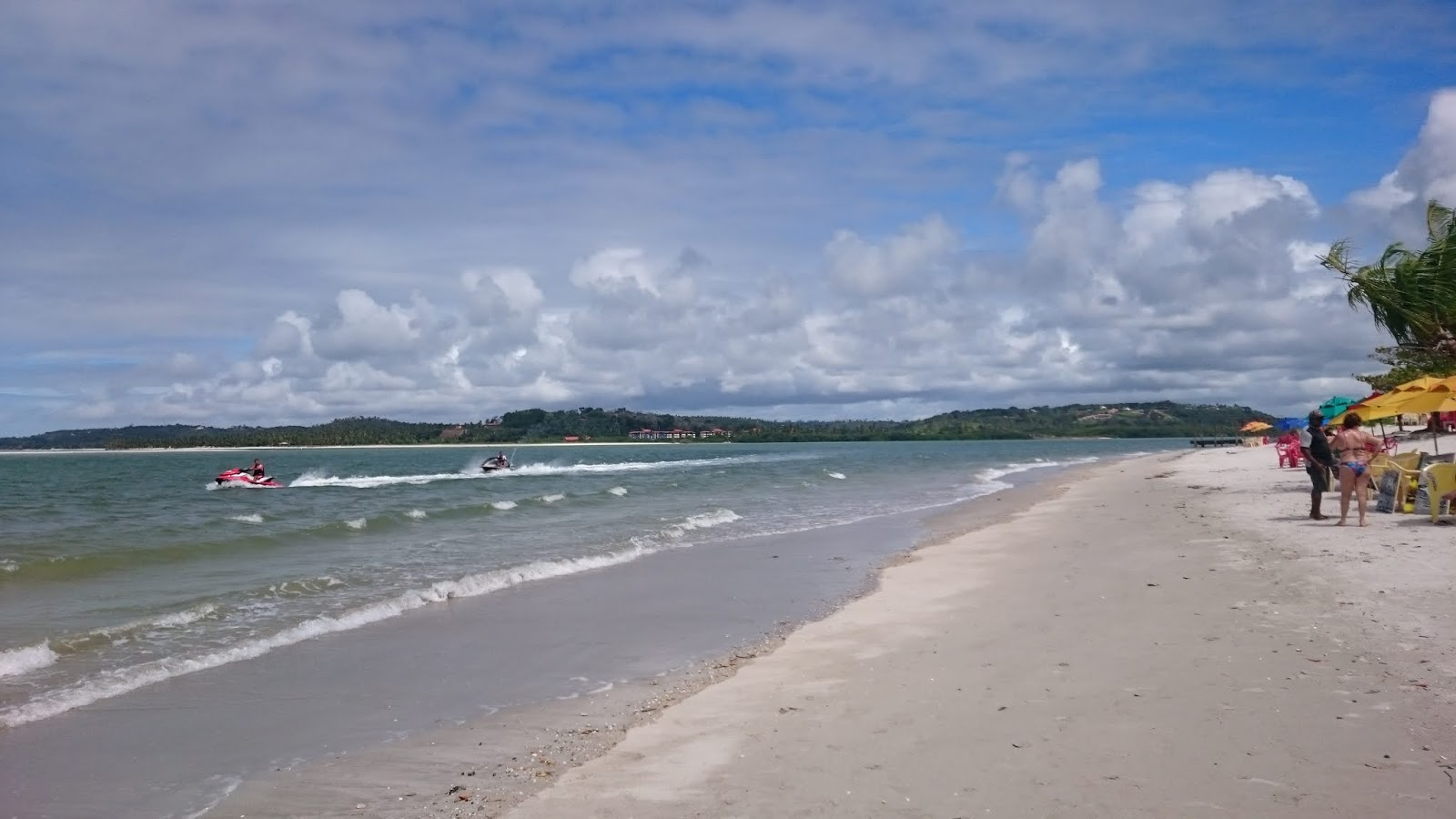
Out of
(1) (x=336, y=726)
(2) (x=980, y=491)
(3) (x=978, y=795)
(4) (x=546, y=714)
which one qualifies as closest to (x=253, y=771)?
(1) (x=336, y=726)

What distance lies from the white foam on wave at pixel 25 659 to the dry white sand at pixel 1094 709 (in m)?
6.94

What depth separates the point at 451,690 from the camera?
9.01 m

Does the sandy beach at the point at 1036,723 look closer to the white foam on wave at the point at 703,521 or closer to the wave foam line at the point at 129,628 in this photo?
the wave foam line at the point at 129,628

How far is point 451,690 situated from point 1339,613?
8247mm

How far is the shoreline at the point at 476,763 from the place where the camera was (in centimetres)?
614

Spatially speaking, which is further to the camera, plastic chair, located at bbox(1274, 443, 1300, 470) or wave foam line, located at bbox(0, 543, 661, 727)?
plastic chair, located at bbox(1274, 443, 1300, 470)

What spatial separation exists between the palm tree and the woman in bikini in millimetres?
2094

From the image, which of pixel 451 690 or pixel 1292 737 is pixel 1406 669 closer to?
pixel 1292 737

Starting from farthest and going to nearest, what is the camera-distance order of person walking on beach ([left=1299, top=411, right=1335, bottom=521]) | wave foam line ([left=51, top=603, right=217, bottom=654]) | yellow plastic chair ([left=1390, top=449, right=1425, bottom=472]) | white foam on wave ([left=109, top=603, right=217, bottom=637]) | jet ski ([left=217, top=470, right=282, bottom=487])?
jet ski ([left=217, top=470, right=282, bottom=487]) < yellow plastic chair ([left=1390, top=449, right=1425, bottom=472]) < person walking on beach ([left=1299, top=411, right=1335, bottom=521]) < white foam on wave ([left=109, top=603, right=217, bottom=637]) < wave foam line ([left=51, top=603, right=217, bottom=654])

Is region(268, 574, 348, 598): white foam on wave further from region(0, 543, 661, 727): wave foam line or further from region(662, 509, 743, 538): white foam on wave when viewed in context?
region(662, 509, 743, 538): white foam on wave

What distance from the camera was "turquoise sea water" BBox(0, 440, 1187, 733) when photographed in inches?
423

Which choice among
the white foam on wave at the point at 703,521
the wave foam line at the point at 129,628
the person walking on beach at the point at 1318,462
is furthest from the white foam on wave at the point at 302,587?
the person walking on beach at the point at 1318,462

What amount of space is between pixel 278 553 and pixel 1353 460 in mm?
19865

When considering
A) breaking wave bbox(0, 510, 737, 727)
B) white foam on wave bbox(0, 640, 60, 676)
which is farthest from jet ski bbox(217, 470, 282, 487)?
white foam on wave bbox(0, 640, 60, 676)
